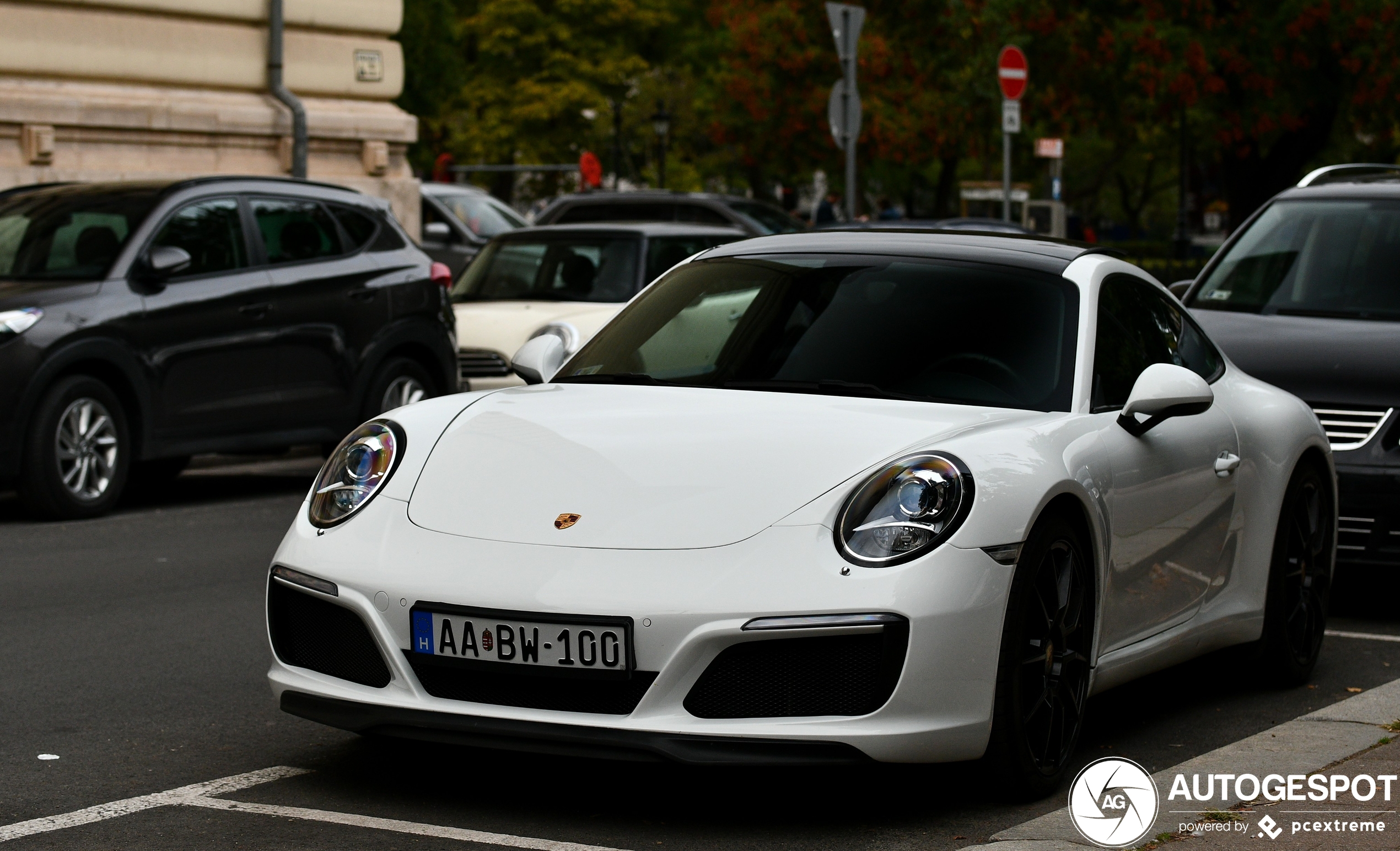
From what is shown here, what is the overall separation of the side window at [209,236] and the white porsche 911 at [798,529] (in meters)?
5.82

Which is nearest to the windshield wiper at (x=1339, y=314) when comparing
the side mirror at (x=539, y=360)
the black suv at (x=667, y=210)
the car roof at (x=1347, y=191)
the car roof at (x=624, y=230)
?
the car roof at (x=1347, y=191)

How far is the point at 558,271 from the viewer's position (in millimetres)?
15203

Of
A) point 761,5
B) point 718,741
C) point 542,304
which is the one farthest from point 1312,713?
point 761,5

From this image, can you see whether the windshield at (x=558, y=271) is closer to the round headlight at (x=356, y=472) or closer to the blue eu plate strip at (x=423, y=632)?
the round headlight at (x=356, y=472)

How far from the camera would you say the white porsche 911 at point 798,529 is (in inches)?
187

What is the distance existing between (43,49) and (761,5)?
114ft

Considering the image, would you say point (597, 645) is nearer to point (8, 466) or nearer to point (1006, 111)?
point (8, 466)

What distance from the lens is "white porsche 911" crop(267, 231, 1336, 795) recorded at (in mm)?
4754

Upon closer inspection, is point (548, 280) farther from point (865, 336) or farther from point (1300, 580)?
point (865, 336)

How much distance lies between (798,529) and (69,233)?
25.3 ft

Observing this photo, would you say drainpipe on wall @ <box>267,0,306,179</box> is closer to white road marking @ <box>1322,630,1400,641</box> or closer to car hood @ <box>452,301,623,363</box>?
car hood @ <box>452,301,623,363</box>

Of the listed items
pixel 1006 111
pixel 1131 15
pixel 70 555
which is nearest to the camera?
pixel 70 555

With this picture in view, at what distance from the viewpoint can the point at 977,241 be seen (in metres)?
6.34

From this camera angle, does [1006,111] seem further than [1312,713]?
Yes
